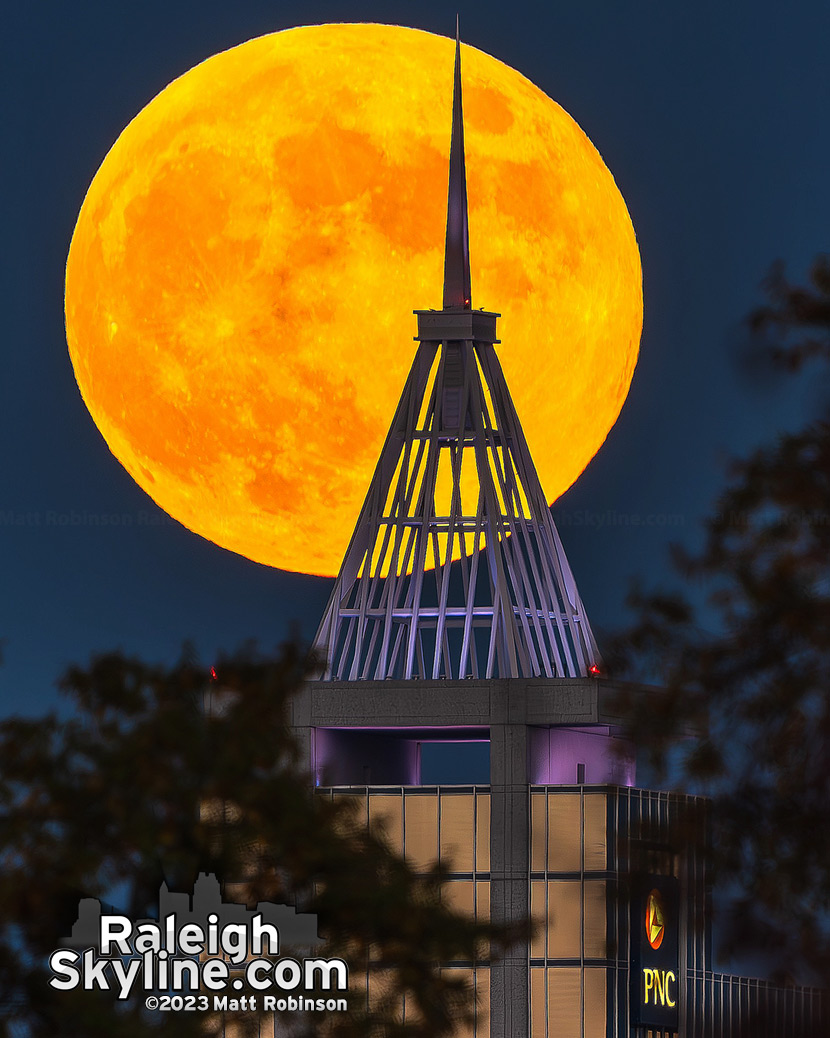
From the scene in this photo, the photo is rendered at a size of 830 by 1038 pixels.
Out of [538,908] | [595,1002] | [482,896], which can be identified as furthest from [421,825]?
[595,1002]

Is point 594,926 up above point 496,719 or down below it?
below

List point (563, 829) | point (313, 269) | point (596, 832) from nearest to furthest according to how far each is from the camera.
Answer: point (596, 832), point (563, 829), point (313, 269)

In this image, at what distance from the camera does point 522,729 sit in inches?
3246

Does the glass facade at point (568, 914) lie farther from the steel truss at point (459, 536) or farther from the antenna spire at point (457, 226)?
the antenna spire at point (457, 226)

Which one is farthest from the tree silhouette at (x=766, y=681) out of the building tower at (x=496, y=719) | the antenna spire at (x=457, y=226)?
the antenna spire at (x=457, y=226)

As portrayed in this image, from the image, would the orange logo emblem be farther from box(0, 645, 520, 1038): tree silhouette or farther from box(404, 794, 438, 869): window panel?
box(0, 645, 520, 1038): tree silhouette

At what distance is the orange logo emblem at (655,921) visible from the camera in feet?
266

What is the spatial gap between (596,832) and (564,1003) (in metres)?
5.68

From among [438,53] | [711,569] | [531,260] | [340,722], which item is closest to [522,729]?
[340,722]

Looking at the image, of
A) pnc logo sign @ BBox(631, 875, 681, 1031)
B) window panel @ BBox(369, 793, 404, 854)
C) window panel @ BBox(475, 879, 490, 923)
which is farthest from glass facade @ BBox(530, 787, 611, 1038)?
window panel @ BBox(369, 793, 404, 854)

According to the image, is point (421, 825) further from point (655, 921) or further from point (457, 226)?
point (457, 226)

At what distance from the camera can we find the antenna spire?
86.4 metres

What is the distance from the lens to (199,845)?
3109cm

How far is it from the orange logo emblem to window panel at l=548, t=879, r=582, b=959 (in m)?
2.63
